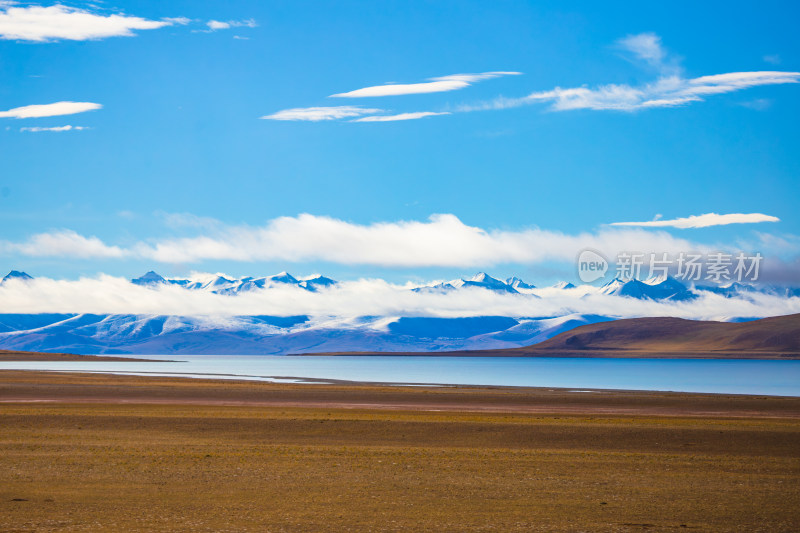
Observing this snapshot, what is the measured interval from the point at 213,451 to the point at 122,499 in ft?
34.4

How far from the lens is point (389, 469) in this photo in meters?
27.6

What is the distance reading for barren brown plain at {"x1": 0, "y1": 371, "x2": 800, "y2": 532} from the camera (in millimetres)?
19391

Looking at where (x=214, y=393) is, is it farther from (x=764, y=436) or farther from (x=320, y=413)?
(x=764, y=436)

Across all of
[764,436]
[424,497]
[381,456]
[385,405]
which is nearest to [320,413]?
[385,405]

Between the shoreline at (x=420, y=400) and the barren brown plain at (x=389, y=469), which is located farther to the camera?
the shoreline at (x=420, y=400)

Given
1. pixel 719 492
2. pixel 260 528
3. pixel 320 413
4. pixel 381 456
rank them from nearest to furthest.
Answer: pixel 260 528 < pixel 719 492 < pixel 381 456 < pixel 320 413

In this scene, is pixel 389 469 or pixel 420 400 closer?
pixel 389 469

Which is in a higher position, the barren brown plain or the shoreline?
the barren brown plain

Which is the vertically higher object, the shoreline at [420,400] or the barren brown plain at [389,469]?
the barren brown plain at [389,469]

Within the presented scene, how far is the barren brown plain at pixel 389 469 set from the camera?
1939cm

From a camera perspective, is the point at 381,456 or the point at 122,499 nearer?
the point at 122,499

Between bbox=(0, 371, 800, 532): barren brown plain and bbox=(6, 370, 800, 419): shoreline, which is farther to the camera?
bbox=(6, 370, 800, 419): shoreline

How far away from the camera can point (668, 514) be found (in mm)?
20109

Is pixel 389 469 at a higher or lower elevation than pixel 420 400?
higher
